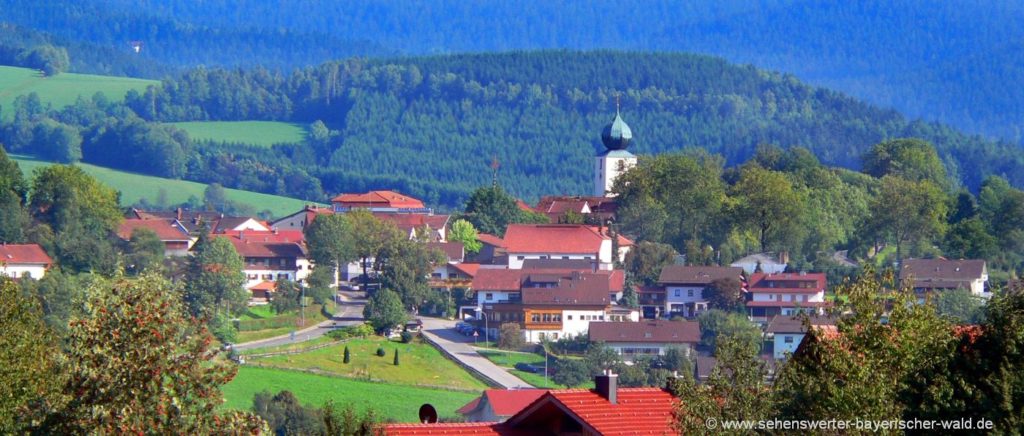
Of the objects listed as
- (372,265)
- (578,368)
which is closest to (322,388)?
(578,368)

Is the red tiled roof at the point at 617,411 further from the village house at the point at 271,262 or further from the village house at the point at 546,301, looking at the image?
the village house at the point at 271,262

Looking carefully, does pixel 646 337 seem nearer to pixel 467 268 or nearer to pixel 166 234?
pixel 467 268

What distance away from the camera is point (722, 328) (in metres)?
75.6

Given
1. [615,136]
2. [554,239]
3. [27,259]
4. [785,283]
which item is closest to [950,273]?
[785,283]

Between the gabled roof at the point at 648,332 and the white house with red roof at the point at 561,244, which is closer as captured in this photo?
the gabled roof at the point at 648,332

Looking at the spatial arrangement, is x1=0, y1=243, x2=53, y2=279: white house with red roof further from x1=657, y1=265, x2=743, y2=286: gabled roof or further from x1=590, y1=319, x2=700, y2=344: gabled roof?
x1=657, y1=265, x2=743, y2=286: gabled roof

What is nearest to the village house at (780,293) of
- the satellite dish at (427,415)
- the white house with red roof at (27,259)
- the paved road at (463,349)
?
the paved road at (463,349)

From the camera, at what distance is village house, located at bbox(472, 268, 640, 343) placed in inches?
3071

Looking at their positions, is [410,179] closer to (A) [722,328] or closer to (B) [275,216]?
(B) [275,216]

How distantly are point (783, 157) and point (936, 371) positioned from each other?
86724 mm

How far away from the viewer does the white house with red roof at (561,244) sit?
89.5 m

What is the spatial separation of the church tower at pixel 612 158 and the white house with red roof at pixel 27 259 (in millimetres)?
37787

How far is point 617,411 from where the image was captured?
981 inches

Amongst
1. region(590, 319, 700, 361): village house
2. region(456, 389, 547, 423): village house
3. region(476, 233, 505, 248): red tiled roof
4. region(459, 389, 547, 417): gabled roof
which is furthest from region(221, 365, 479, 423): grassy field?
region(476, 233, 505, 248): red tiled roof
